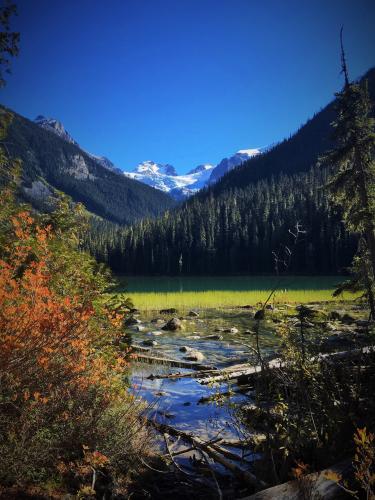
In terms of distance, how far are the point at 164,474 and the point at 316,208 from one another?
90.2 metres

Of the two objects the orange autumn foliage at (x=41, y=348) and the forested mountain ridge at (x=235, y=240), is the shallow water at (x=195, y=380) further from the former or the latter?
the forested mountain ridge at (x=235, y=240)

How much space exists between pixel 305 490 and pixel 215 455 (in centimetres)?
268

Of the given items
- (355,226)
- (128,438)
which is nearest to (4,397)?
(128,438)

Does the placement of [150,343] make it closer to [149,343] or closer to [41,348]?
[149,343]

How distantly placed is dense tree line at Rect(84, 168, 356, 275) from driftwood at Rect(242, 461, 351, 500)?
7973cm

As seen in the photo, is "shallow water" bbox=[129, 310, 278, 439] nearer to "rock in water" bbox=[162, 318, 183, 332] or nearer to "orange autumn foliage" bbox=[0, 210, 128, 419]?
"rock in water" bbox=[162, 318, 183, 332]

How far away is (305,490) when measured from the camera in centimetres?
297

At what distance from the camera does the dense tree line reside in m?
80.9

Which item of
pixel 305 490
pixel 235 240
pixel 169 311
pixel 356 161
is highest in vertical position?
pixel 235 240

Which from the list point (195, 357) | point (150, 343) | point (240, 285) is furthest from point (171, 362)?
point (240, 285)

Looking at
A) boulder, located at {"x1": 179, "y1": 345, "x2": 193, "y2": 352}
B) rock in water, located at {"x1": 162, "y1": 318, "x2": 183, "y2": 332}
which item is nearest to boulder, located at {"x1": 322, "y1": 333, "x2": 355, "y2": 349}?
boulder, located at {"x1": 179, "y1": 345, "x2": 193, "y2": 352}

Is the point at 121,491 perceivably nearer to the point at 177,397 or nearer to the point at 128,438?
the point at 128,438

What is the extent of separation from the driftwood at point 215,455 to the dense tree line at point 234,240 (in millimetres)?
76986

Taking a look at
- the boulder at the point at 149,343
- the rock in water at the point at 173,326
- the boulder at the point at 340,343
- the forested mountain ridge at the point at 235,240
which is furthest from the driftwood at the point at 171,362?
the forested mountain ridge at the point at 235,240
